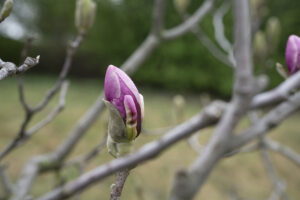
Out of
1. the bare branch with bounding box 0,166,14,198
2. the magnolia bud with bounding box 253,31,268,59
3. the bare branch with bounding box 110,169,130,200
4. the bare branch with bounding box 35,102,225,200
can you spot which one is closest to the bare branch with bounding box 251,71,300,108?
the bare branch with bounding box 35,102,225,200

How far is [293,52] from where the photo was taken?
0.69m

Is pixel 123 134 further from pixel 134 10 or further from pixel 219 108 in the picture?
pixel 134 10

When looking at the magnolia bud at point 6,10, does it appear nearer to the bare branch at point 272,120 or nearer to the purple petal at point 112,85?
the purple petal at point 112,85

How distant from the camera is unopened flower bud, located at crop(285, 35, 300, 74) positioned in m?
0.68

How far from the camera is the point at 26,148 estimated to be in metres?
5.43

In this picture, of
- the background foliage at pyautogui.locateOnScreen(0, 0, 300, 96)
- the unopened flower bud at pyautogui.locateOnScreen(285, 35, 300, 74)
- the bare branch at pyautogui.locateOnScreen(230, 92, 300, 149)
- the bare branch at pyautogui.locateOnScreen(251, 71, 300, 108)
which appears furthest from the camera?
the background foliage at pyautogui.locateOnScreen(0, 0, 300, 96)

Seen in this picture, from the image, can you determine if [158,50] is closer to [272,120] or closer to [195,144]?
[195,144]

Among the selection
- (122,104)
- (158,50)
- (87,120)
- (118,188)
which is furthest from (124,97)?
(158,50)

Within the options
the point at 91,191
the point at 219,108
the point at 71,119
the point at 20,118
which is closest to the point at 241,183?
the point at 91,191

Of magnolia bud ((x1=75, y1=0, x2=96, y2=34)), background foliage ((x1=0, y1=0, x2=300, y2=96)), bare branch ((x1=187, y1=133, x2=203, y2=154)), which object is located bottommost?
background foliage ((x1=0, y1=0, x2=300, y2=96))

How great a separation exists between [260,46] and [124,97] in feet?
4.17

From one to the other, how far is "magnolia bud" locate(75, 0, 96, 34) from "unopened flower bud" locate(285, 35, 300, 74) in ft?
2.26

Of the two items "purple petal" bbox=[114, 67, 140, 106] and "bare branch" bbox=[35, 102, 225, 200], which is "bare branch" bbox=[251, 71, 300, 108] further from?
"purple petal" bbox=[114, 67, 140, 106]

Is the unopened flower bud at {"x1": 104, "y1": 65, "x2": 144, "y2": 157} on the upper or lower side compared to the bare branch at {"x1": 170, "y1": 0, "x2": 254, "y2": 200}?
upper
